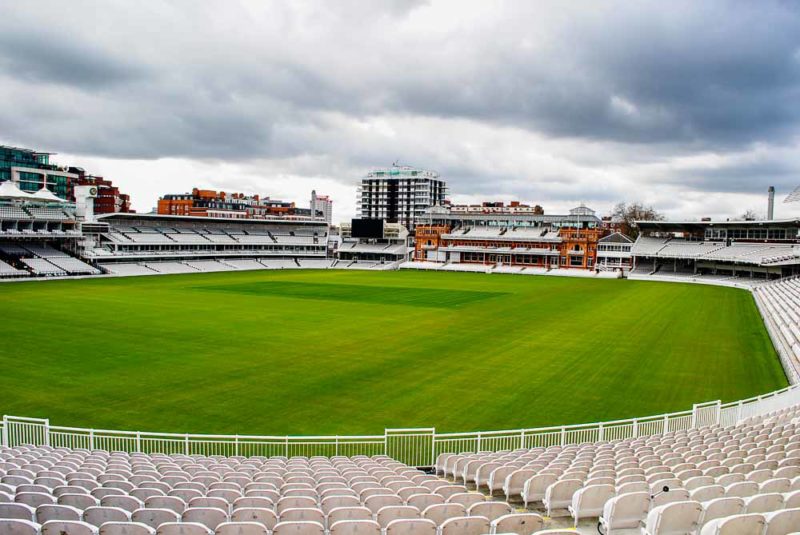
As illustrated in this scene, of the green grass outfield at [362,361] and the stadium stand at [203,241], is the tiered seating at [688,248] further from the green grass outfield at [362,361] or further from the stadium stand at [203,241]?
the stadium stand at [203,241]

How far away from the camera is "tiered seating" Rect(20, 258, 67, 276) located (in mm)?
61594

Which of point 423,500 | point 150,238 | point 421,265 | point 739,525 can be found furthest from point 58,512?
point 421,265

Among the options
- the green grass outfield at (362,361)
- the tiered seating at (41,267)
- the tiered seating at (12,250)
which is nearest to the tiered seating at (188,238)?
the tiered seating at (41,267)

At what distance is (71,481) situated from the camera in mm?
8625

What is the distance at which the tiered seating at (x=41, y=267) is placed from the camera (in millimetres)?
61594

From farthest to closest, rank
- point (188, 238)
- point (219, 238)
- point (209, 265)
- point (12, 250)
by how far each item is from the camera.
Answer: point (219, 238), point (188, 238), point (209, 265), point (12, 250)

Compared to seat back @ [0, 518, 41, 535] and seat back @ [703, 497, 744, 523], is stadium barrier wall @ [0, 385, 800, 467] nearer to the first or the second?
seat back @ [703, 497, 744, 523]

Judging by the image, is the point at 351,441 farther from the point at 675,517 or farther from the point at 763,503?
the point at 763,503

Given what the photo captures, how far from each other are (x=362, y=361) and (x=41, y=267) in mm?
53235

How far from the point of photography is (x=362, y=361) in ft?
81.7

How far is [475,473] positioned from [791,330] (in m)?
24.3

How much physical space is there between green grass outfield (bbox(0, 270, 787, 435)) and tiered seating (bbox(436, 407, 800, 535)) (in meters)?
5.43

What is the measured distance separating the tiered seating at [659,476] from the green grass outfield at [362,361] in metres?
5.43

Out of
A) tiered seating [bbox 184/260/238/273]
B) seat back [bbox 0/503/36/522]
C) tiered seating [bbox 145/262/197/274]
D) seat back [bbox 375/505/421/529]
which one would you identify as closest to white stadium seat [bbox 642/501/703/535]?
seat back [bbox 375/505/421/529]
